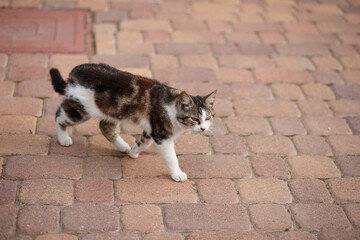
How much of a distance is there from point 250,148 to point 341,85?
164 cm

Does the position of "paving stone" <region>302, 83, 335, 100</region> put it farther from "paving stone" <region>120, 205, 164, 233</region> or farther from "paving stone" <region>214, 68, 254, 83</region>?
"paving stone" <region>120, 205, 164, 233</region>

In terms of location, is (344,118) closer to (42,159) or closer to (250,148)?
(250,148)

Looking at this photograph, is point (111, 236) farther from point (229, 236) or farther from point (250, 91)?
point (250, 91)

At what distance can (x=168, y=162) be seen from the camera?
3.28 m

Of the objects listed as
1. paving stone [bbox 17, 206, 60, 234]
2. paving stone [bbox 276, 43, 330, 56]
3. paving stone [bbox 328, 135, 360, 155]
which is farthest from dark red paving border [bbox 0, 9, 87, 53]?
paving stone [bbox 328, 135, 360, 155]

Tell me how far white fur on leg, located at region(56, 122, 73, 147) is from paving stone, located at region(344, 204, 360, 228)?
227 cm

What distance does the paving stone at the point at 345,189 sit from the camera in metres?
3.31

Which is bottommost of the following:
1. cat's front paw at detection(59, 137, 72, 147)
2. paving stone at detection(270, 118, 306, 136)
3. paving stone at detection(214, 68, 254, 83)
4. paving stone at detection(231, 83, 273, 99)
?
cat's front paw at detection(59, 137, 72, 147)

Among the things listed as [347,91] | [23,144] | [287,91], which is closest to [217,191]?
[23,144]

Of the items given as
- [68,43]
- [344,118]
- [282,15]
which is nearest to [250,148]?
[344,118]

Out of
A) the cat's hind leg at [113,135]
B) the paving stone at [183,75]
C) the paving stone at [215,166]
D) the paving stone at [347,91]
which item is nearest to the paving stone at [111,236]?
the paving stone at [215,166]

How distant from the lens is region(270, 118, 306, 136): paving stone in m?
3.97

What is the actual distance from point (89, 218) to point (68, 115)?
87 centimetres

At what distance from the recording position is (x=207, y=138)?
12.6ft
